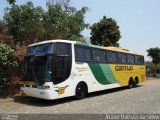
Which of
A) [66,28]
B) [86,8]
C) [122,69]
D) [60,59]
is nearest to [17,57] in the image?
[60,59]

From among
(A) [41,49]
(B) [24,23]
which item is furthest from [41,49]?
(B) [24,23]

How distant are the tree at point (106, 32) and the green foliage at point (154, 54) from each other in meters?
→ 14.5

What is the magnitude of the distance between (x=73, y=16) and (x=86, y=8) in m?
1.54

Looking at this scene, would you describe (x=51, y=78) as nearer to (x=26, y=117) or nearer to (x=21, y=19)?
(x=26, y=117)

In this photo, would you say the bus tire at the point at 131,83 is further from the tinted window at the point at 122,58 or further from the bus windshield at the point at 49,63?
the bus windshield at the point at 49,63

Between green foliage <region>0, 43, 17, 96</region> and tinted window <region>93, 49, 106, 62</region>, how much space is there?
461 centimetres

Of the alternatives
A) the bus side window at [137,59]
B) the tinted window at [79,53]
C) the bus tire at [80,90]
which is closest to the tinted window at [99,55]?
the tinted window at [79,53]

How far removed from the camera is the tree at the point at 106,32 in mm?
33656

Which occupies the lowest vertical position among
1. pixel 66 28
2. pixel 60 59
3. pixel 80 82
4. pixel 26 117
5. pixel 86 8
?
pixel 26 117

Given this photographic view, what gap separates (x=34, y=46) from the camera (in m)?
13.6

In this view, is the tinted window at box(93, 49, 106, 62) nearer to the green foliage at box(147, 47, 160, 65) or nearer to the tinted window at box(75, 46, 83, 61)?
the tinted window at box(75, 46, 83, 61)

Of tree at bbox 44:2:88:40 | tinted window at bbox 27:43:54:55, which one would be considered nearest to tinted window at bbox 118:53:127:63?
tree at bbox 44:2:88:40

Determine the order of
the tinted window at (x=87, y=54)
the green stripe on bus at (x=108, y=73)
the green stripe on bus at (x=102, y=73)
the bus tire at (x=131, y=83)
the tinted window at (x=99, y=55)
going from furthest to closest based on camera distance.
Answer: the bus tire at (x=131, y=83) → the green stripe on bus at (x=108, y=73) → the tinted window at (x=99, y=55) → the green stripe on bus at (x=102, y=73) → the tinted window at (x=87, y=54)

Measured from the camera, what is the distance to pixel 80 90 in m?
14.2
